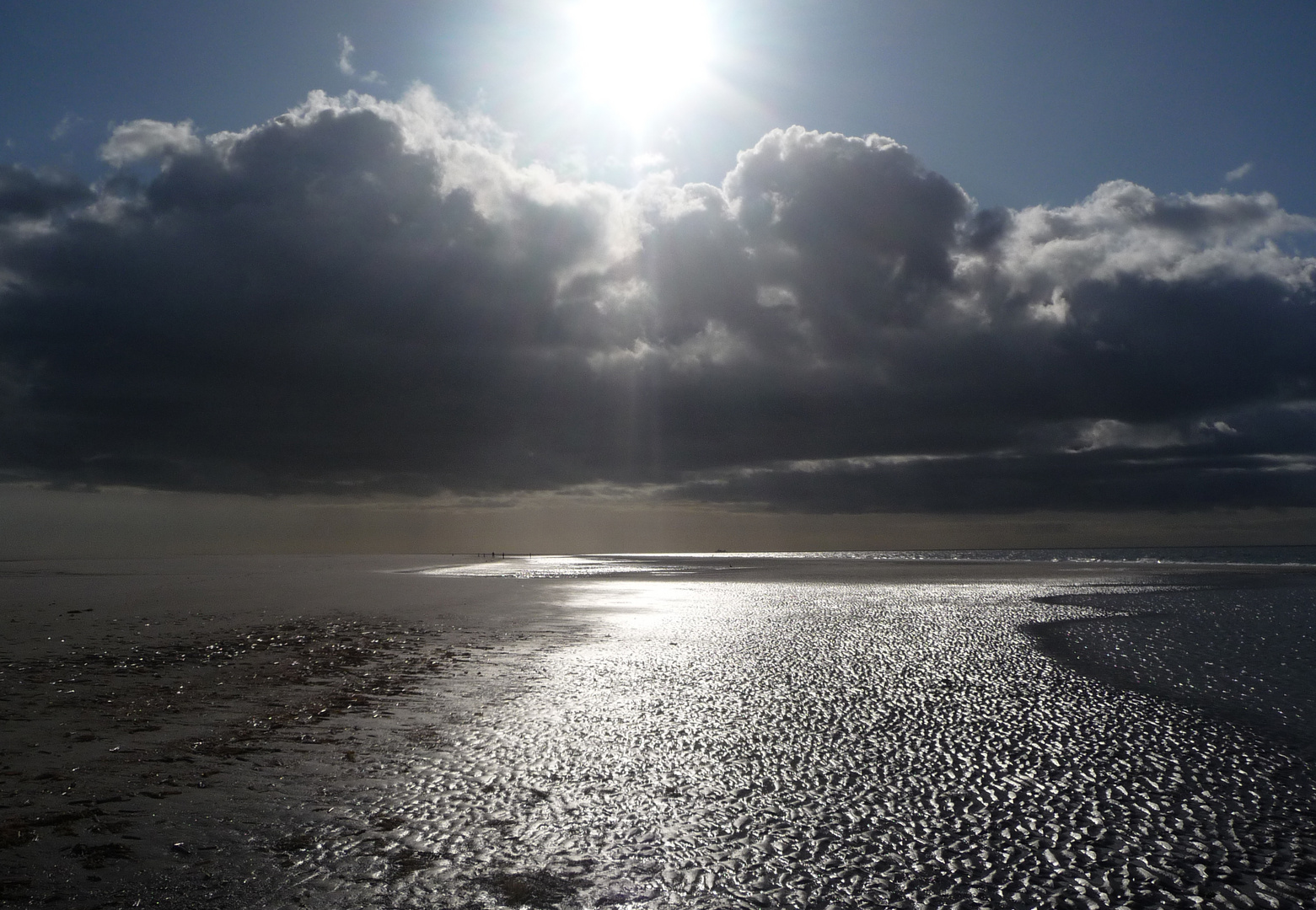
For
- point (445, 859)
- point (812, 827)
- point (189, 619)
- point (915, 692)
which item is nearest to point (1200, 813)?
point (812, 827)

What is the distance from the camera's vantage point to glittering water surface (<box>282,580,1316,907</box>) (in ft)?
29.0

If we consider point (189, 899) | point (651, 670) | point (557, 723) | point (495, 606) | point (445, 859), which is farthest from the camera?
point (495, 606)

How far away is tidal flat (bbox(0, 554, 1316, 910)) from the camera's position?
8859mm

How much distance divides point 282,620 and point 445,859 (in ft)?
86.5

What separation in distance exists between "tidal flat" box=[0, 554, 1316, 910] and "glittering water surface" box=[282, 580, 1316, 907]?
5 cm

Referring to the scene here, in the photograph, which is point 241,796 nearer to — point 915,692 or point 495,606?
point 915,692

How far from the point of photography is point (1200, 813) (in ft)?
36.5

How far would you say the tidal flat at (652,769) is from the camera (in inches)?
349

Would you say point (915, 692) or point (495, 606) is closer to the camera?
point (915, 692)

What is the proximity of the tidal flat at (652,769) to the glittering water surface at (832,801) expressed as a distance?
0.05 m

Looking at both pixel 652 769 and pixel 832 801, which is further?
pixel 652 769

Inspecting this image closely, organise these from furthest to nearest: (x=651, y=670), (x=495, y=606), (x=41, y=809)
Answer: (x=495, y=606)
(x=651, y=670)
(x=41, y=809)

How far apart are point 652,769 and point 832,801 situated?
281 cm

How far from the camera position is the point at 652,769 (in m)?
12.9
